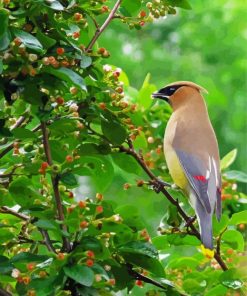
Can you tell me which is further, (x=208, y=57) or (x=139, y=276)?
(x=208, y=57)

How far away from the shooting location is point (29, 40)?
1.85 m

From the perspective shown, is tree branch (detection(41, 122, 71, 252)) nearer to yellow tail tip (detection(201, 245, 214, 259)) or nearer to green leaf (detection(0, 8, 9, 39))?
green leaf (detection(0, 8, 9, 39))

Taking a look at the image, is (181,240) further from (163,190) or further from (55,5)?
(55,5)

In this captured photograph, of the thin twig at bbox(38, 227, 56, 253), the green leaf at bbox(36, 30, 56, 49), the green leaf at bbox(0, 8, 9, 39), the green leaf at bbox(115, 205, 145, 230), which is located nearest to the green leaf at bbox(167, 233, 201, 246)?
the green leaf at bbox(115, 205, 145, 230)

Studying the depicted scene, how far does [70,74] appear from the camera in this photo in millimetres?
1886

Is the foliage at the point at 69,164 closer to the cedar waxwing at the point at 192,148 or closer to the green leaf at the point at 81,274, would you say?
the green leaf at the point at 81,274

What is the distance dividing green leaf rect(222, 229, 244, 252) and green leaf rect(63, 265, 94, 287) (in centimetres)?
54

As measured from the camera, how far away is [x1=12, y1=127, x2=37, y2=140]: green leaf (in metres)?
1.99

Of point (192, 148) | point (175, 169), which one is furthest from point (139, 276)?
point (192, 148)

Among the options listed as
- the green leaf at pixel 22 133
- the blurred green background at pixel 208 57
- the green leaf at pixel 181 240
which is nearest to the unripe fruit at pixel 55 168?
the green leaf at pixel 22 133

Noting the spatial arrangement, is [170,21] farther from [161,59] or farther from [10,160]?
[10,160]

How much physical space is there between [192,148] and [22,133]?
0.89 meters

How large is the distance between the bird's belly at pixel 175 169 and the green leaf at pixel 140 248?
23.0 inches

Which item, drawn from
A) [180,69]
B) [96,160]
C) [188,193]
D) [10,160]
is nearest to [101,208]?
[96,160]
